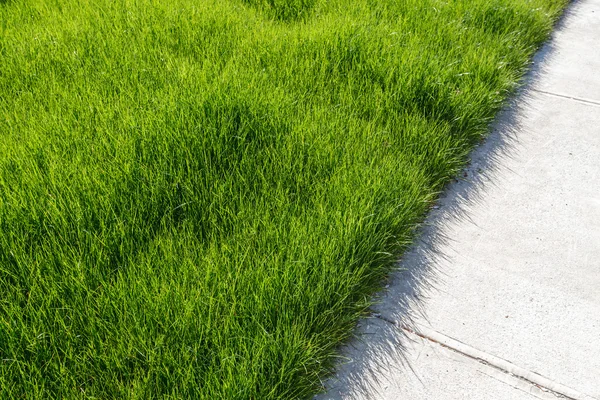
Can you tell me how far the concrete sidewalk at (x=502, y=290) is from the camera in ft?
6.55

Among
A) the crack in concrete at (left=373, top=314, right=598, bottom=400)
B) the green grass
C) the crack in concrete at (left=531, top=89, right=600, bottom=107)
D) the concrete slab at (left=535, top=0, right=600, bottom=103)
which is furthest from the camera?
the concrete slab at (left=535, top=0, right=600, bottom=103)

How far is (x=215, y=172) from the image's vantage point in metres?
2.58

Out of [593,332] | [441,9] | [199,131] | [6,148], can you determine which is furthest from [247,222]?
[441,9]

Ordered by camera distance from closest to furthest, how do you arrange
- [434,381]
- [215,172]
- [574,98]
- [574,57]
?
[434,381]
[215,172]
[574,98]
[574,57]

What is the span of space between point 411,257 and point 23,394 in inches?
59.4

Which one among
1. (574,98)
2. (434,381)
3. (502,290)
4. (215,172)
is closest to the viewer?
(434,381)

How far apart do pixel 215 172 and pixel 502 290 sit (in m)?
1.28

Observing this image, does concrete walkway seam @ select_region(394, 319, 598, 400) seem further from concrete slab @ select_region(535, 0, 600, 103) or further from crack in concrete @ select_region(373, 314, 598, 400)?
concrete slab @ select_region(535, 0, 600, 103)

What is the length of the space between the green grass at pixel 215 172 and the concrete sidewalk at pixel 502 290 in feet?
0.42

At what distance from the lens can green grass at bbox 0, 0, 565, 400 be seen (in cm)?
186

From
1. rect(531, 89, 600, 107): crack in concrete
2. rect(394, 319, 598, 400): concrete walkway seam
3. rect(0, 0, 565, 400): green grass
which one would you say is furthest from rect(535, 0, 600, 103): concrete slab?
rect(394, 319, 598, 400): concrete walkway seam

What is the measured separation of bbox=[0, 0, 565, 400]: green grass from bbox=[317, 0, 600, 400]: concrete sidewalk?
127 mm

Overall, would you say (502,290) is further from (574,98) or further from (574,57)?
(574,57)

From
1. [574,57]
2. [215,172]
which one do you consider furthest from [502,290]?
[574,57]
